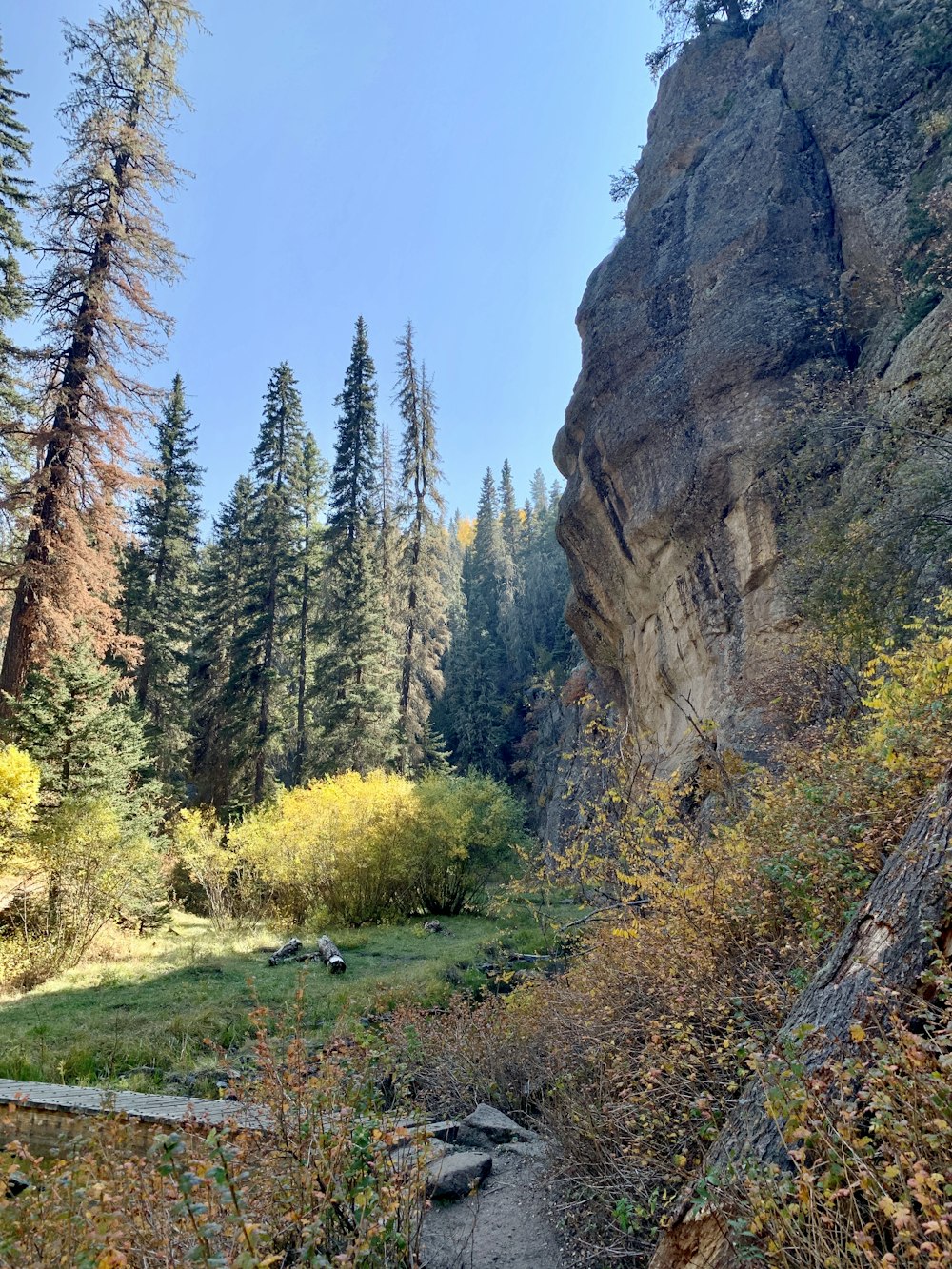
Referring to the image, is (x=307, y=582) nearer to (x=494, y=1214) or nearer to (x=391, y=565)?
(x=391, y=565)

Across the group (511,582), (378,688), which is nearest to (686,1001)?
(378,688)

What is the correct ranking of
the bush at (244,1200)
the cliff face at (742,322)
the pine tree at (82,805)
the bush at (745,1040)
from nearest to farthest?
1. the bush at (745,1040)
2. the bush at (244,1200)
3. the pine tree at (82,805)
4. the cliff face at (742,322)

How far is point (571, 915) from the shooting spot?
1330 cm

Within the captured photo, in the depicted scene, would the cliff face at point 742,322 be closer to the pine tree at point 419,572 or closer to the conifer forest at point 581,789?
the conifer forest at point 581,789

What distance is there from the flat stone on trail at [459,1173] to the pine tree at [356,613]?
19584 millimetres

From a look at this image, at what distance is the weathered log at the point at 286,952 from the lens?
11773mm

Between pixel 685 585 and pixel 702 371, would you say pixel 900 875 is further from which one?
pixel 702 371

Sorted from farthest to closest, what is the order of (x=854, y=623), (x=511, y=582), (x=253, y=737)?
1. (x=511, y=582)
2. (x=253, y=737)
3. (x=854, y=623)

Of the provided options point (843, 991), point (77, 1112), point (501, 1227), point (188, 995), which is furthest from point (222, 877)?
point (843, 991)

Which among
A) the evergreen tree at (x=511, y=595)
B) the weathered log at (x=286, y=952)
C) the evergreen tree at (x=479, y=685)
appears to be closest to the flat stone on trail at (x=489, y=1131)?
the weathered log at (x=286, y=952)

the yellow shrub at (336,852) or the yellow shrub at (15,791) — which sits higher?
the yellow shrub at (15,791)

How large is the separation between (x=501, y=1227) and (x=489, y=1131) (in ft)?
2.99

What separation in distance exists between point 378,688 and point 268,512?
26.6 feet

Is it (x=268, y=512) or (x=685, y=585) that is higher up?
(x=268, y=512)
